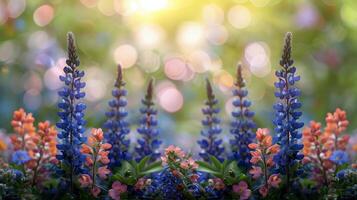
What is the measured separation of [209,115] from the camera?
3.05 metres

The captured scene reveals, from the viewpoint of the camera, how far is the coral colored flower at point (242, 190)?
2.67 m

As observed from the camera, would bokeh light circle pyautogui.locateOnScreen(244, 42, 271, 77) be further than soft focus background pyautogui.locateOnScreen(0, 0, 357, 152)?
Yes

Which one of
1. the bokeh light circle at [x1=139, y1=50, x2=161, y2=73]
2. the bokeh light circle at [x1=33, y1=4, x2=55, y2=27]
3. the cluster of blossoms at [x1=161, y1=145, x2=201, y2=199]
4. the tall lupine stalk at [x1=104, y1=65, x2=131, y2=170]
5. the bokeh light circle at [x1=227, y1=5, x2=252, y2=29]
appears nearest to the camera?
the cluster of blossoms at [x1=161, y1=145, x2=201, y2=199]

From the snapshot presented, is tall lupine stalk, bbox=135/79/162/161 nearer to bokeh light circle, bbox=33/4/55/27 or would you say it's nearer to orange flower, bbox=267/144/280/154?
orange flower, bbox=267/144/280/154

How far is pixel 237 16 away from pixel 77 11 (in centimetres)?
170

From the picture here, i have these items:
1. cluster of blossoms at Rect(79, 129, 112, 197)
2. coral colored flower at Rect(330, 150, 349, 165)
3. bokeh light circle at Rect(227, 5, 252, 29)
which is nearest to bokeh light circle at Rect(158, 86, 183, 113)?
bokeh light circle at Rect(227, 5, 252, 29)

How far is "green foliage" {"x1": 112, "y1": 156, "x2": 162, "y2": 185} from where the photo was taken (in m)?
2.68

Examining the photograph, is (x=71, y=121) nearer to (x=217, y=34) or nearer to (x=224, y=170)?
(x=224, y=170)

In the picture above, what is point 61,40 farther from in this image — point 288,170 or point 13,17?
point 288,170

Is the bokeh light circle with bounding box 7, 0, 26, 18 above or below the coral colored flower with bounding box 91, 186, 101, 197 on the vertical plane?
above

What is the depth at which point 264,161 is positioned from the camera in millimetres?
2643

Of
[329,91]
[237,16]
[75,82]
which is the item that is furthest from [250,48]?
[75,82]

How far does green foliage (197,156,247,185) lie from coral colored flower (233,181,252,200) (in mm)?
28

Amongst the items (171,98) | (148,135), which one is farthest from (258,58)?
(148,135)
